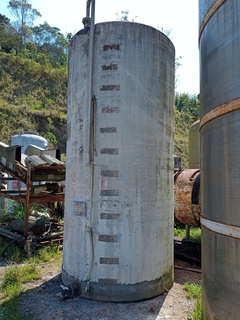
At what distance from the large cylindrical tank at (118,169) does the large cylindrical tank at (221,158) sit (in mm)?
1278

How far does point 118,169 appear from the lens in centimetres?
445

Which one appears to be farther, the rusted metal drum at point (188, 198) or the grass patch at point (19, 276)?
the rusted metal drum at point (188, 198)

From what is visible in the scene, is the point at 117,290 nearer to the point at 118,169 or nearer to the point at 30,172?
the point at 118,169

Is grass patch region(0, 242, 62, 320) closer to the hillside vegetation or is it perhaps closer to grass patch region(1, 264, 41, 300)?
grass patch region(1, 264, 41, 300)

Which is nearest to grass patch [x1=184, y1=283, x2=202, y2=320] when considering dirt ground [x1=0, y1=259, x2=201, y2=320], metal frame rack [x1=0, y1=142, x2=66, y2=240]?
dirt ground [x1=0, y1=259, x2=201, y2=320]

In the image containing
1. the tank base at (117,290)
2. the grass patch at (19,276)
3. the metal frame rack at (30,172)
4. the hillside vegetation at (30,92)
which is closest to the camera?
the grass patch at (19,276)

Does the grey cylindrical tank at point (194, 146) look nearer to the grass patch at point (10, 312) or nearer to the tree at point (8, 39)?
the grass patch at point (10, 312)

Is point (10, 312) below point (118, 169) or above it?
below

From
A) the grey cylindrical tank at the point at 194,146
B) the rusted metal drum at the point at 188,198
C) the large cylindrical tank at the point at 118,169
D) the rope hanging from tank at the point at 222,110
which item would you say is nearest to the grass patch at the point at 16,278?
the large cylindrical tank at the point at 118,169

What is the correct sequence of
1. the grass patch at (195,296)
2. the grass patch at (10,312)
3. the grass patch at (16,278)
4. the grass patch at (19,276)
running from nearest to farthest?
1. the grass patch at (195,296)
2. the grass patch at (10,312)
3. the grass patch at (19,276)
4. the grass patch at (16,278)

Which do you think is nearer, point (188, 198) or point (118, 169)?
point (118, 169)

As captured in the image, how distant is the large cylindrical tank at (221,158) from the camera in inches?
107

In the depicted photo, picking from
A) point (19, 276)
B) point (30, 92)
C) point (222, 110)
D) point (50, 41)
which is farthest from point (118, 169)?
point (50, 41)

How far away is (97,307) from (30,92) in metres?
29.7
